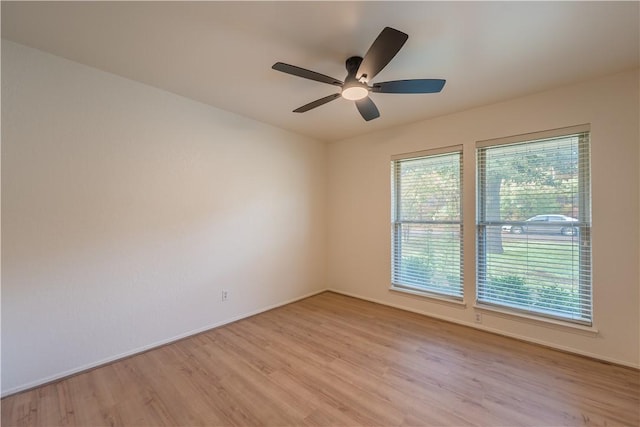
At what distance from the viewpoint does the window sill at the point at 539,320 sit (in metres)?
2.49

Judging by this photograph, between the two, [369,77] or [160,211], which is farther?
[160,211]

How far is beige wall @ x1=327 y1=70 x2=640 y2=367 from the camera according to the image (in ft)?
7.59

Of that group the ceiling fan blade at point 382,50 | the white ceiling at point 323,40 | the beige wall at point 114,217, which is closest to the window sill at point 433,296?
the beige wall at point 114,217

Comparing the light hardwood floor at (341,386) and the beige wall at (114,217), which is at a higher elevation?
the beige wall at (114,217)

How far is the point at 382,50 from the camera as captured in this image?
1.66 meters

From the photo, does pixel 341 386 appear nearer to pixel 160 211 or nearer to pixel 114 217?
pixel 160 211

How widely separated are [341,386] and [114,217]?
2428 millimetres

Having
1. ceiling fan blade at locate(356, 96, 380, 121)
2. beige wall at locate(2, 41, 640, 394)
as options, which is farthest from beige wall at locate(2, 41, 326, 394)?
ceiling fan blade at locate(356, 96, 380, 121)

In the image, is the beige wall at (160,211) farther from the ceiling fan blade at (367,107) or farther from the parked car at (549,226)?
the ceiling fan blade at (367,107)

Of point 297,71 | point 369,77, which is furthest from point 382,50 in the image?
point 297,71

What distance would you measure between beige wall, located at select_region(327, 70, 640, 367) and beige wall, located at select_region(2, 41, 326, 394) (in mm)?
1628

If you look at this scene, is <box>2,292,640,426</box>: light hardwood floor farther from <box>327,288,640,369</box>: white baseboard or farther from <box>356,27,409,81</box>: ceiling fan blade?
<box>356,27,409,81</box>: ceiling fan blade

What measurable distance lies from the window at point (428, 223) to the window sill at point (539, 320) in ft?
1.18

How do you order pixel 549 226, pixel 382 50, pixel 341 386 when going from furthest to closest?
1. pixel 549 226
2. pixel 341 386
3. pixel 382 50
